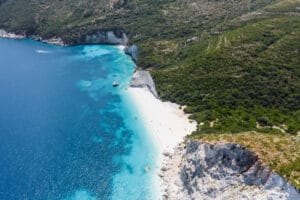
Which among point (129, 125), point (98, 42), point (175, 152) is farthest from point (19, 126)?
point (98, 42)

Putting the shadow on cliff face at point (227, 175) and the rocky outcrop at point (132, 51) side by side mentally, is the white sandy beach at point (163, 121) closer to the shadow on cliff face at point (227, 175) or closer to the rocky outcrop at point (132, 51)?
the shadow on cliff face at point (227, 175)

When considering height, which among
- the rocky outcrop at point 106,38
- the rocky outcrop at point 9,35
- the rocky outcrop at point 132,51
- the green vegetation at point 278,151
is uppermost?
the rocky outcrop at point 9,35

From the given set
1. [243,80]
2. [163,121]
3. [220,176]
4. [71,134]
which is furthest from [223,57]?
[220,176]

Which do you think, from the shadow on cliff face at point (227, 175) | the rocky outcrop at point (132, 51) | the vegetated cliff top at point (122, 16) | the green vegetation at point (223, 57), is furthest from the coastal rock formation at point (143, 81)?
the shadow on cliff face at point (227, 175)

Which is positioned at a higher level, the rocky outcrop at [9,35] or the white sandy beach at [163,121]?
the rocky outcrop at [9,35]

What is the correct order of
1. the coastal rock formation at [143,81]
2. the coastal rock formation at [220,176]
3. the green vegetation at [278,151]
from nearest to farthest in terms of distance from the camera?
the green vegetation at [278,151], the coastal rock formation at [220,176], the coastal rock formation at [143,81]

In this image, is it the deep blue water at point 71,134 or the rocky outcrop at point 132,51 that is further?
the rocky outcrop at point 132,51
